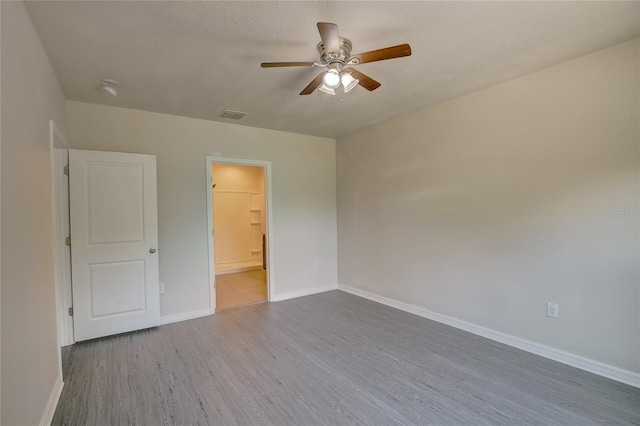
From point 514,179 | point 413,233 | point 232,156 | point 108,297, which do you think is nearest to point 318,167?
point 232,156

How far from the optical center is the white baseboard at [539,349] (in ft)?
7.55

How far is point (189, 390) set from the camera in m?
2.29

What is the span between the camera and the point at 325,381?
2.39m

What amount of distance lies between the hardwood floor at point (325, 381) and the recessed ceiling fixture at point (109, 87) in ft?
Answer: 8.20

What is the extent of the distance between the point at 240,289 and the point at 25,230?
3.71 meters

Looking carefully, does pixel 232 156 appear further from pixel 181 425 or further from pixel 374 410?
pixel 374 410

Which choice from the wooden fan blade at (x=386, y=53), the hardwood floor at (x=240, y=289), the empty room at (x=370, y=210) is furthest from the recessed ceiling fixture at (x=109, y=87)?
the hardwood floor at (x=240, y=289)

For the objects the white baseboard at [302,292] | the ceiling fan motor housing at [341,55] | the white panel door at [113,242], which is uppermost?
the ceiling fan motor housing at [341,55]

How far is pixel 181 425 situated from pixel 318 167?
12.5 feet

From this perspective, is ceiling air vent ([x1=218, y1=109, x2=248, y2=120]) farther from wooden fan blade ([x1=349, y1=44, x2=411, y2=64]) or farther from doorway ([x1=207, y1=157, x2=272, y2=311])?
doorway ([x1=207, y1=157, x2=272, y2=311])

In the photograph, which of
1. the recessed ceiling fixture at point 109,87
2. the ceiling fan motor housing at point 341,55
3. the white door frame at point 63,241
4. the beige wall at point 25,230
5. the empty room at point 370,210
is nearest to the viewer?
the beige wall at point 25,230

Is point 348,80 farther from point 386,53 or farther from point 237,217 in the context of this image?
point 237,217

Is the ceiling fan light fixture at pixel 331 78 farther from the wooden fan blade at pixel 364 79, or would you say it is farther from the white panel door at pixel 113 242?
the white panel door at pixel 113 242

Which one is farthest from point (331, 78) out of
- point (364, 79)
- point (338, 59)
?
A: point (364, 79)
